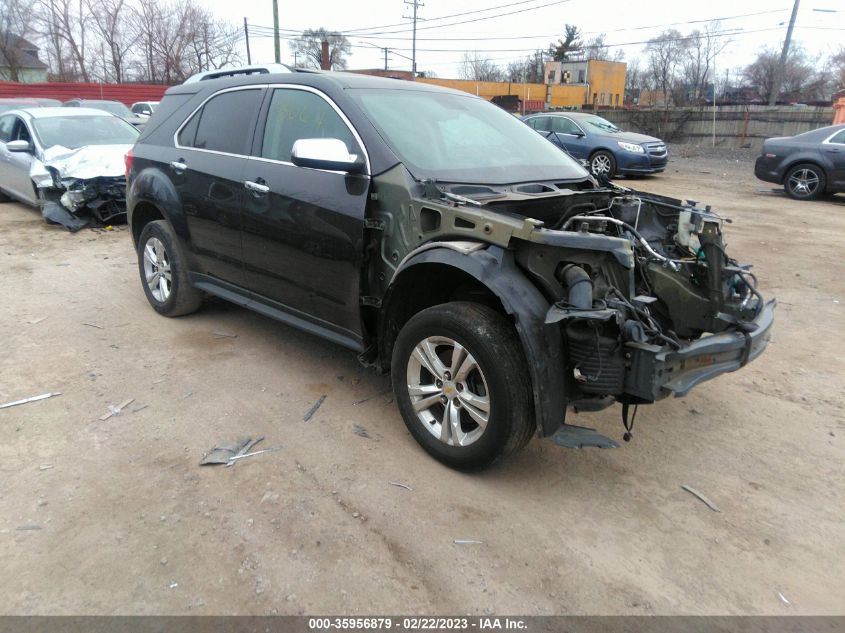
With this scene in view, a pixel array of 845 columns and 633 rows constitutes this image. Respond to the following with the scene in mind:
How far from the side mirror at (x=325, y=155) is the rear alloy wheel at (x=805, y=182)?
11.8 meters

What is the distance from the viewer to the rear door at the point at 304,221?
140 inches

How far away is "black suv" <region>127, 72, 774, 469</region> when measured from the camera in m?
2.78

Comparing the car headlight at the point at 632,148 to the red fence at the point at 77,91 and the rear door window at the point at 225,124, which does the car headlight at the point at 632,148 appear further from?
the red fence at the point at 77,91

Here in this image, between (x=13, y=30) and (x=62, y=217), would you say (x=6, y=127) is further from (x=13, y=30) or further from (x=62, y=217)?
(x=13, y=30)

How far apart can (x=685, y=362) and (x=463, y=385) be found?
1025 millimetres

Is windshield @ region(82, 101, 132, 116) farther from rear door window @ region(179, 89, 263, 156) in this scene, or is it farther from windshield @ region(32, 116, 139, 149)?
rear door window @ region(179, 89, 263, 156)

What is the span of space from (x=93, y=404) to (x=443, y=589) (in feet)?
8.54

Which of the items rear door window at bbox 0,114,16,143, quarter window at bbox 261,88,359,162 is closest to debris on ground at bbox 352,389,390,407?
quarter window at bbox 261,88,359,162

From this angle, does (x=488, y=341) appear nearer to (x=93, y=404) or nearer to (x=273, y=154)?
(x=273, y=154)

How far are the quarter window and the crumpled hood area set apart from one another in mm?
5517

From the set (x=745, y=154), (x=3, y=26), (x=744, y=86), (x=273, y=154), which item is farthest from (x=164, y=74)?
(x=744, y=86)

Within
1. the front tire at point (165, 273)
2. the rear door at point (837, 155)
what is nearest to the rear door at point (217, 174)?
the front tire at point (165, 273)

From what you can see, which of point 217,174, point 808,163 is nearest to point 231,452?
point 217,174

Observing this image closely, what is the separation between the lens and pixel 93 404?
3.86 m
